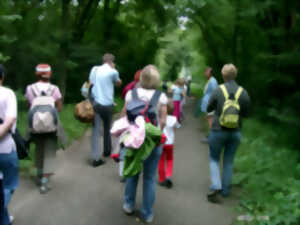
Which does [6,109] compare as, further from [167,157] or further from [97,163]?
[97,163]

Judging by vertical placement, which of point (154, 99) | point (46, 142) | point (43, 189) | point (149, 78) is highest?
point (149, 78)

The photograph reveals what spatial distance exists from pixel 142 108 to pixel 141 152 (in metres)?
0.56

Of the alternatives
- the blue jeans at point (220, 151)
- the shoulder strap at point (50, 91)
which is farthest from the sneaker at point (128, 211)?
the shoulder strap at point (50, 91)

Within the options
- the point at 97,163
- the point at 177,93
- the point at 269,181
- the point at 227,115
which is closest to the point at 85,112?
the point at 97,163

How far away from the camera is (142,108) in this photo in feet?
13.4

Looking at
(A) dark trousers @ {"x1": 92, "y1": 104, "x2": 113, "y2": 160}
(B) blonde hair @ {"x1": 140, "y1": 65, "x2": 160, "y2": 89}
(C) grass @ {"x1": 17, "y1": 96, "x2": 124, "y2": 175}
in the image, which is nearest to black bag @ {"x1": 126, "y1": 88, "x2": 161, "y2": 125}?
(B) blonde hair @ {"x1": 140, "y1": 65, "x2": 160, "y2": 89}

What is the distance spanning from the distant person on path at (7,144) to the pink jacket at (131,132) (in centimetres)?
124

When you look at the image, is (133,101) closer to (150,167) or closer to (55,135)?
(150,167)

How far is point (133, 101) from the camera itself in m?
4.13

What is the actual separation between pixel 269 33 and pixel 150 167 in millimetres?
8089

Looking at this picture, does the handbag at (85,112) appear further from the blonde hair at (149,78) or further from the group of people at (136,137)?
the blonde hair at (149,78)

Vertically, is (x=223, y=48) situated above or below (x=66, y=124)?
above

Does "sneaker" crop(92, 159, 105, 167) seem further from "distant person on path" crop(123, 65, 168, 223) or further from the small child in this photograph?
"distant person on path" crop(123, 65, 168, 223)

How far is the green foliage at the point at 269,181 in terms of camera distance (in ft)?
14.7
